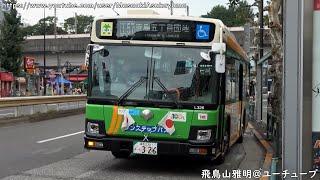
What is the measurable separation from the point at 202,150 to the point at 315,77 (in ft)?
14.6

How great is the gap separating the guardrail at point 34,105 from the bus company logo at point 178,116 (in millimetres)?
12572

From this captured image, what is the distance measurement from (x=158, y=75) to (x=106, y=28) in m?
1.41

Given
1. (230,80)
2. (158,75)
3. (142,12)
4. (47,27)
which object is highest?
(47,27)

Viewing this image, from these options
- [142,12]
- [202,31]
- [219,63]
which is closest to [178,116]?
[219,63]

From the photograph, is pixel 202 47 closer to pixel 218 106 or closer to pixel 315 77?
pixel 218 106

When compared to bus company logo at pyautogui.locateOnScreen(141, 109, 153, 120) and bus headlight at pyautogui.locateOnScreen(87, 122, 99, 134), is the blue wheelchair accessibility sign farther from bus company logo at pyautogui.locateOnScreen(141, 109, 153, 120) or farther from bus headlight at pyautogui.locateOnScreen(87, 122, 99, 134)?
bus headlight at pyautogui.locateOnScreen(87, 122, 99, 134)

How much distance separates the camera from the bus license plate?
9797 mm

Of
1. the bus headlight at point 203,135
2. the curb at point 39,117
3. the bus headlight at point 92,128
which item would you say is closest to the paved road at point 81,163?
the bus headlight at point 92,128

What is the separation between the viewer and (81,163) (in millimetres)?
11414

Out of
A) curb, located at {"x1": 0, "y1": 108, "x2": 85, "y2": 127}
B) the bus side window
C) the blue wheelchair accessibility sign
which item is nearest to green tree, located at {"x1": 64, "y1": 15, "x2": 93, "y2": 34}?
curb, located at {"x1": 0, "y1": 108, "x2": 85, "y2": 127}

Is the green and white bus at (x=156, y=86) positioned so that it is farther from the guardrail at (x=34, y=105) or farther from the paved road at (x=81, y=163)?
the guardrail at (x=34, y=105)

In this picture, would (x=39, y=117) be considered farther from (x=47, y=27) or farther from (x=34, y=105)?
(x=47, y=27)

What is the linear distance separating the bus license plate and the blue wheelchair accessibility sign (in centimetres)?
214

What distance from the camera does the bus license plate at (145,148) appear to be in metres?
9.80
